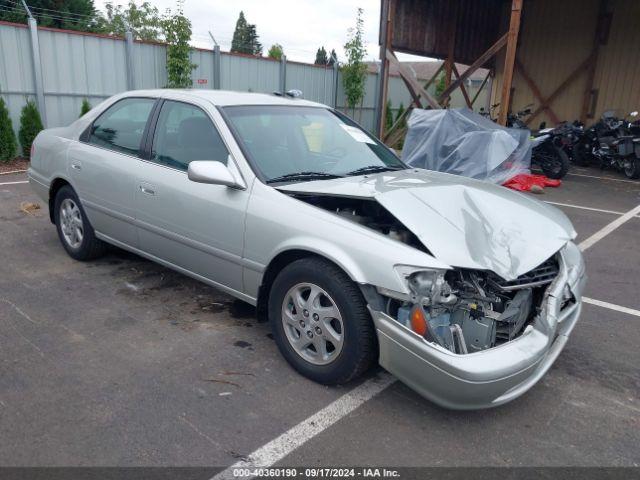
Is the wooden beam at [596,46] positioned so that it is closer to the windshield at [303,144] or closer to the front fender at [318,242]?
the windshield at [303,144]

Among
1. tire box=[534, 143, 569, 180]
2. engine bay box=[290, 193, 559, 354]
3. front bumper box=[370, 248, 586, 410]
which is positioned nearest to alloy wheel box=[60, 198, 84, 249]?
engine bay box=[290, 193, 559, 354]

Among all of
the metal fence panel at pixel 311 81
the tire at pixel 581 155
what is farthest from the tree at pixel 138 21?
the tire at pixel 581 155

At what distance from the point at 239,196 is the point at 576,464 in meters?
2.37

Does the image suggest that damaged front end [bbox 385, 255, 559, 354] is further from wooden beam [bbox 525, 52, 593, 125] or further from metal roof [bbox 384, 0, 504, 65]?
wooden beam [bbox 525, 52, 593, 125]

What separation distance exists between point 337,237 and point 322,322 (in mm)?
491

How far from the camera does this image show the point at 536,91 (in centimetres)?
1580

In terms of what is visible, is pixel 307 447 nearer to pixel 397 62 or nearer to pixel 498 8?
pixel 397 62

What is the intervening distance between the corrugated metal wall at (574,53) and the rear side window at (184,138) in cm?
1374

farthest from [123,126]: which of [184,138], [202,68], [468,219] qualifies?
[202,68]

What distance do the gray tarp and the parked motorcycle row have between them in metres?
0.93

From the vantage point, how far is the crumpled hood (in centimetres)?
286

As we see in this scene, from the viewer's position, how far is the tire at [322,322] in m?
2.85

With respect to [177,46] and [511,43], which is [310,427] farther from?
[177,46]

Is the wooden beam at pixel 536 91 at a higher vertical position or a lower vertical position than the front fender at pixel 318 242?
higher
